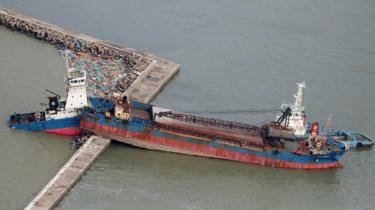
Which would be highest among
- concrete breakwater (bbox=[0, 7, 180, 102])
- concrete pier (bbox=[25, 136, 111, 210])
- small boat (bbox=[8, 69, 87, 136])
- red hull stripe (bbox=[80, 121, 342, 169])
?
concrete breakwater (bbox=[0, 7, 180, 102])

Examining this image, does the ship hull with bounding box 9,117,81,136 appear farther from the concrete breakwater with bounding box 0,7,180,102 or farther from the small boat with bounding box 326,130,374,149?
the small boat with bounding box 326,130,374,149

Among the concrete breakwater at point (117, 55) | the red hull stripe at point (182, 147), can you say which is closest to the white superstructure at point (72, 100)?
the red hull stripe at point (182, 147)

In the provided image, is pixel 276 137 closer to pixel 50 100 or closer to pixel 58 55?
pixel 50 100

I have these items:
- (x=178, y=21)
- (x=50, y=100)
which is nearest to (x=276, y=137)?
(x=50, y=100)

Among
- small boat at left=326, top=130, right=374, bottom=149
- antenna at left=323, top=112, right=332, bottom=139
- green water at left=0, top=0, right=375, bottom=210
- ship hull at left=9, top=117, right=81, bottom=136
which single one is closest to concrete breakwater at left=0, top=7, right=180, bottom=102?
green water at left=0, top=0, right=375, bottom=210

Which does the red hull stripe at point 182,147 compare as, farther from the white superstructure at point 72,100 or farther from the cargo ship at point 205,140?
the white superstructure at point 72,100
